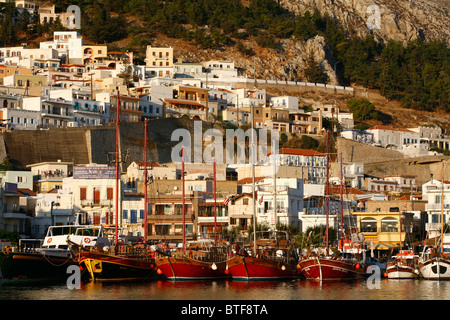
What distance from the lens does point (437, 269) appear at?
181 ft

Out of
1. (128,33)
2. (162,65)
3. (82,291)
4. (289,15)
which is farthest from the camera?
(289,15)

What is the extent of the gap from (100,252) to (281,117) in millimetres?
75418

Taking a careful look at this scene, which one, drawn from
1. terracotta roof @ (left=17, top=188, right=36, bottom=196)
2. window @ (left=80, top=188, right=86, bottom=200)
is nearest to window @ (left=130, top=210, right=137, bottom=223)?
window @ (left=80, top=188, right=86, bottom=200)

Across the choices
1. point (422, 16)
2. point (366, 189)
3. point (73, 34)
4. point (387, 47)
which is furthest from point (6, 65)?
point (422, 16)

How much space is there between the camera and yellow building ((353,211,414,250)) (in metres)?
72.9

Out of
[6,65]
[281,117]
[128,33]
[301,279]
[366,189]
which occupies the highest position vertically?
[128,33]

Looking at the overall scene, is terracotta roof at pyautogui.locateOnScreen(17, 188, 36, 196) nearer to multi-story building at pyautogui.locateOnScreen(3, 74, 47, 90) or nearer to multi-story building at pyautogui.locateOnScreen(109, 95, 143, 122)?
multi-story building at pyautogui.locateOnScreen(109, 95, 143, 122)

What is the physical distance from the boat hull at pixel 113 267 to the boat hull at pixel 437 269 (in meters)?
17.4

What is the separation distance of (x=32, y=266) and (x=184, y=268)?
29.5ft

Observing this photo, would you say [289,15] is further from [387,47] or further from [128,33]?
[128,33]

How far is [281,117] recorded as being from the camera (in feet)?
409

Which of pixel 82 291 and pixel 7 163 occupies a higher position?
pixel 7 163

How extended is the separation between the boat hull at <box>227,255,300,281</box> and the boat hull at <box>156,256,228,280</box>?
115 centimetres

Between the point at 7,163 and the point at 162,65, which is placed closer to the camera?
the point at 7,163
